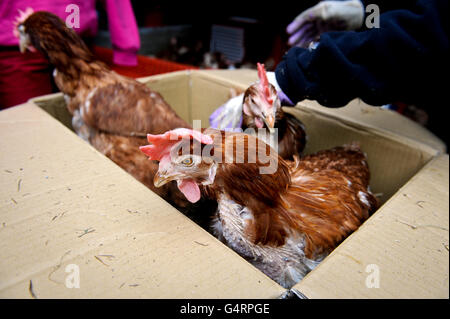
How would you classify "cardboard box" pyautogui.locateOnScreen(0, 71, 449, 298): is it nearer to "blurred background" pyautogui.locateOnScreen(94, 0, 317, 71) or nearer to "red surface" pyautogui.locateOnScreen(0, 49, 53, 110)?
"red surface" pyautogui.locateOnScreen(0, 49, 53, 110)

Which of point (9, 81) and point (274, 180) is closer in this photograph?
point (274, 180)

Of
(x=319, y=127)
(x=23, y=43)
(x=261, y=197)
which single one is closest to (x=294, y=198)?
(x=261, y=197)

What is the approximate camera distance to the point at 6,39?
1639 millimetres

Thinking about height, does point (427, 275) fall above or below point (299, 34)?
below

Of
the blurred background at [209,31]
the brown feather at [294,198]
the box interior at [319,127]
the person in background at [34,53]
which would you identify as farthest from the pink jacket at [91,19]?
the brown feather at [294,198]

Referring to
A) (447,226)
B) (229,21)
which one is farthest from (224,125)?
(229,21)

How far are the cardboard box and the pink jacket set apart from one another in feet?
2.99

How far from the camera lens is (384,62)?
0.87 m

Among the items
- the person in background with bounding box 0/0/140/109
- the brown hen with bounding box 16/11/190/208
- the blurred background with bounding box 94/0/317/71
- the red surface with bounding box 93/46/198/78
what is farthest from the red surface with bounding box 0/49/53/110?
the blurred background with bounding box 94/0/317/71

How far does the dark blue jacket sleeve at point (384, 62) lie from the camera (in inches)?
30.5

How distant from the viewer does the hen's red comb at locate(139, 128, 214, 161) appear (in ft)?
2.20
